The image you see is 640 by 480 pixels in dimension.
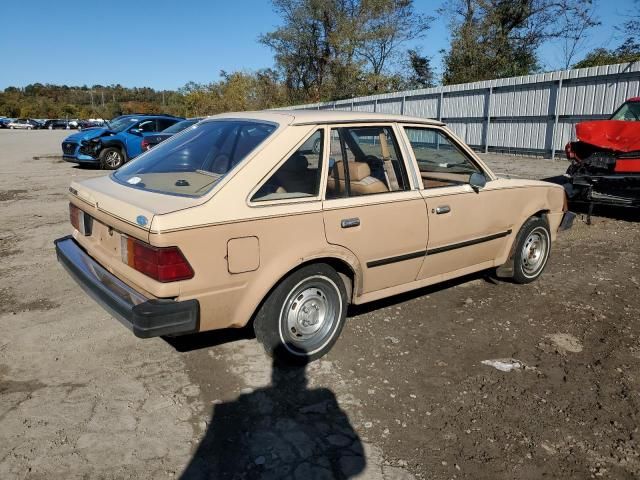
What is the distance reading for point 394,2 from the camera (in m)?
37.4

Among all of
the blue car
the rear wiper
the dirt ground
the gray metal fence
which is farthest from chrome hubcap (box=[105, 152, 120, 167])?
A: the rear wiper

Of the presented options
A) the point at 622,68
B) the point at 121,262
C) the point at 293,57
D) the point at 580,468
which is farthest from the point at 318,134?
the point at 293,57

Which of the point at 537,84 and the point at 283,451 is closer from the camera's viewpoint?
the point at 283,451

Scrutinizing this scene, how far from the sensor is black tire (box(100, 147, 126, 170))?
47.6ft

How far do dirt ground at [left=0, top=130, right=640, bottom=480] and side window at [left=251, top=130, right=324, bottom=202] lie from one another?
1.18 metres

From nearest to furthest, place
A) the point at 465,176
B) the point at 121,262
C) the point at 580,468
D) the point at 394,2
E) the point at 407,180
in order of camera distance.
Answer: the point at 580,468 < the point at 121,262 < the point at 407,180 < the point at 465,176 < the point at 394,2

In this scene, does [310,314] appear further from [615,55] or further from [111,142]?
[615,55]

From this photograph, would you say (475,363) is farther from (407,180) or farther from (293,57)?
(293,57)

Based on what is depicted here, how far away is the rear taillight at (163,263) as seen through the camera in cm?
271

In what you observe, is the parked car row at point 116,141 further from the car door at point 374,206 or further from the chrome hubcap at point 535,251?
the car door at point 374,206

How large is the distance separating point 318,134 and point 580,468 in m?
2.46

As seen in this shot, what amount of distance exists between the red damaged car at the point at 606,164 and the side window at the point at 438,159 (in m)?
4.30

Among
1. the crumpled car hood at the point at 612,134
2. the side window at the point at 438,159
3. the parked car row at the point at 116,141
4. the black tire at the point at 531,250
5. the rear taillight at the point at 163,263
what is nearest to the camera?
the rear taillight at the point at 163,263

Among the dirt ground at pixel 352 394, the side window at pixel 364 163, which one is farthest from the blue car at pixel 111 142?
the side window at pixel 364 163
